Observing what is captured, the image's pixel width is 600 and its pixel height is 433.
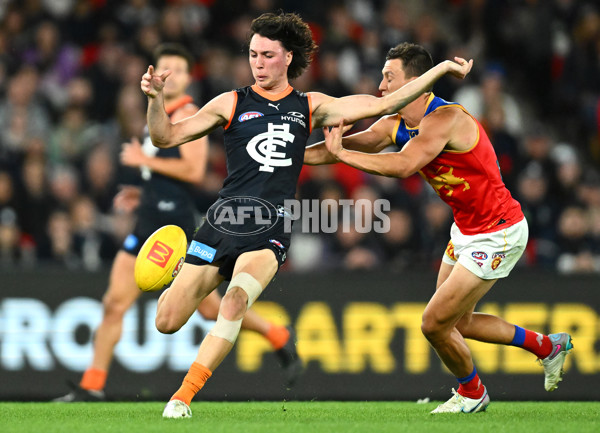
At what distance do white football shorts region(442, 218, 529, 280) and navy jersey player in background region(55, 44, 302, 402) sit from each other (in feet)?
6.21

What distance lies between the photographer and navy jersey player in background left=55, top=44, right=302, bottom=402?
24.2ft

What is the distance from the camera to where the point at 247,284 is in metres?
5.67

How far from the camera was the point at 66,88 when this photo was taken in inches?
450

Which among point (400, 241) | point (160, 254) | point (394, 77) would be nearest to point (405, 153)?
point (394, 77)

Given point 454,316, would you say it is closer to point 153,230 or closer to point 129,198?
point 153,230

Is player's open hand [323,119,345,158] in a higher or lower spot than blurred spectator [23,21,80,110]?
lower

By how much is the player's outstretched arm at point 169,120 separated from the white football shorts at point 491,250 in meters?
1.78

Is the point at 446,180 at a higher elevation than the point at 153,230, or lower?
higher

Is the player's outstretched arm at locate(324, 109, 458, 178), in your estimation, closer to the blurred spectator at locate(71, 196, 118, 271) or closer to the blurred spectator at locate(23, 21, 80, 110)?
the blurred spectator at locate(71, 196, 118, 271)

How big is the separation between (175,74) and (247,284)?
277 centimetres

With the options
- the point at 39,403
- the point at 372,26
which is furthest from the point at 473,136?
the point at 372,26

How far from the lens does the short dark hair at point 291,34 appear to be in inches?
240

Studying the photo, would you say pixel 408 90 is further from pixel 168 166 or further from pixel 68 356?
pixel 68 356

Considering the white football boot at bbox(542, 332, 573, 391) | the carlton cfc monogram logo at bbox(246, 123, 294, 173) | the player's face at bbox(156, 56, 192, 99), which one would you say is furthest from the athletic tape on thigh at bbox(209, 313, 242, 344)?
the player's face at bbox(156, 56, 192, 99)
